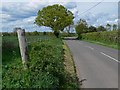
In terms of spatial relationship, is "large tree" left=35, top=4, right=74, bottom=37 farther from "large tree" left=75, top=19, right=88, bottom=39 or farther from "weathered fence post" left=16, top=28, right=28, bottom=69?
"weathered fence post" left=16, top=28, right=28, bottom=69

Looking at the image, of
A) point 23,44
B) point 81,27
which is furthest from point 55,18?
point 23,44

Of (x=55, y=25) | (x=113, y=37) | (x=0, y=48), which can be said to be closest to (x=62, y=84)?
(x=0, y=48)

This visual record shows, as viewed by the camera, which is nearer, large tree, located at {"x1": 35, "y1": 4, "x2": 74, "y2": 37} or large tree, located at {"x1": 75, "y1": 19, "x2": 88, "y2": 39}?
large tree, located at {"x1": 35, "y1": 4, "x2": 74, "y2": 37}

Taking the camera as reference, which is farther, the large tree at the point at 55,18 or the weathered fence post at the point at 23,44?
the large tree at the point at 55,18

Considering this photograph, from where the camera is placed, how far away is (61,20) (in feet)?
285

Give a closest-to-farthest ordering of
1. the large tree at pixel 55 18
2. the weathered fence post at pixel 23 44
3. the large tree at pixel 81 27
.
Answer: the weathered fence post at pixel 23 44 < the large tree at pixel 55 18 < the large tree at pixel 81 27

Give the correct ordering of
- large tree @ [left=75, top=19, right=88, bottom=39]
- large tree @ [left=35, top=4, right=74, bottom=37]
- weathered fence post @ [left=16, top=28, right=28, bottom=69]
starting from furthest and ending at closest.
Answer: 1. large tree @ [left=75, top=19, right=88, bottom=39]
2. large tree @ [left=35, top=4, right=74, bottom=37]
3. weathered fence post @ [left=16, top=28, right=28, bottom=69]

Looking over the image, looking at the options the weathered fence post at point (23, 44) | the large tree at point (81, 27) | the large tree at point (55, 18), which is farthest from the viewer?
the large tree at point (81, 27)

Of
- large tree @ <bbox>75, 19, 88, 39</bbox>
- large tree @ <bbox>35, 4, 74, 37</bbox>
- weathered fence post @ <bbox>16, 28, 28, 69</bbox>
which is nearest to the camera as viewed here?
weathered fence post @ <bbox>16, 28, 28, 69</bbox>

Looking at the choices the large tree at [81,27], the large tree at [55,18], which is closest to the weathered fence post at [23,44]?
the large tree at [55,18]

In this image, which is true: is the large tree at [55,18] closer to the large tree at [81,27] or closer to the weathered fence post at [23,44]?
the large tree at [81,27]

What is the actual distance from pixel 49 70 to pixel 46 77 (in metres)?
0.75

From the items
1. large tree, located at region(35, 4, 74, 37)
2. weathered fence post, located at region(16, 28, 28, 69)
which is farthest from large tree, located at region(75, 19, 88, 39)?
weathered fence post, located at region(16, 28, 28, 69)

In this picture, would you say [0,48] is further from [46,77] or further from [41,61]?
[46,77]
